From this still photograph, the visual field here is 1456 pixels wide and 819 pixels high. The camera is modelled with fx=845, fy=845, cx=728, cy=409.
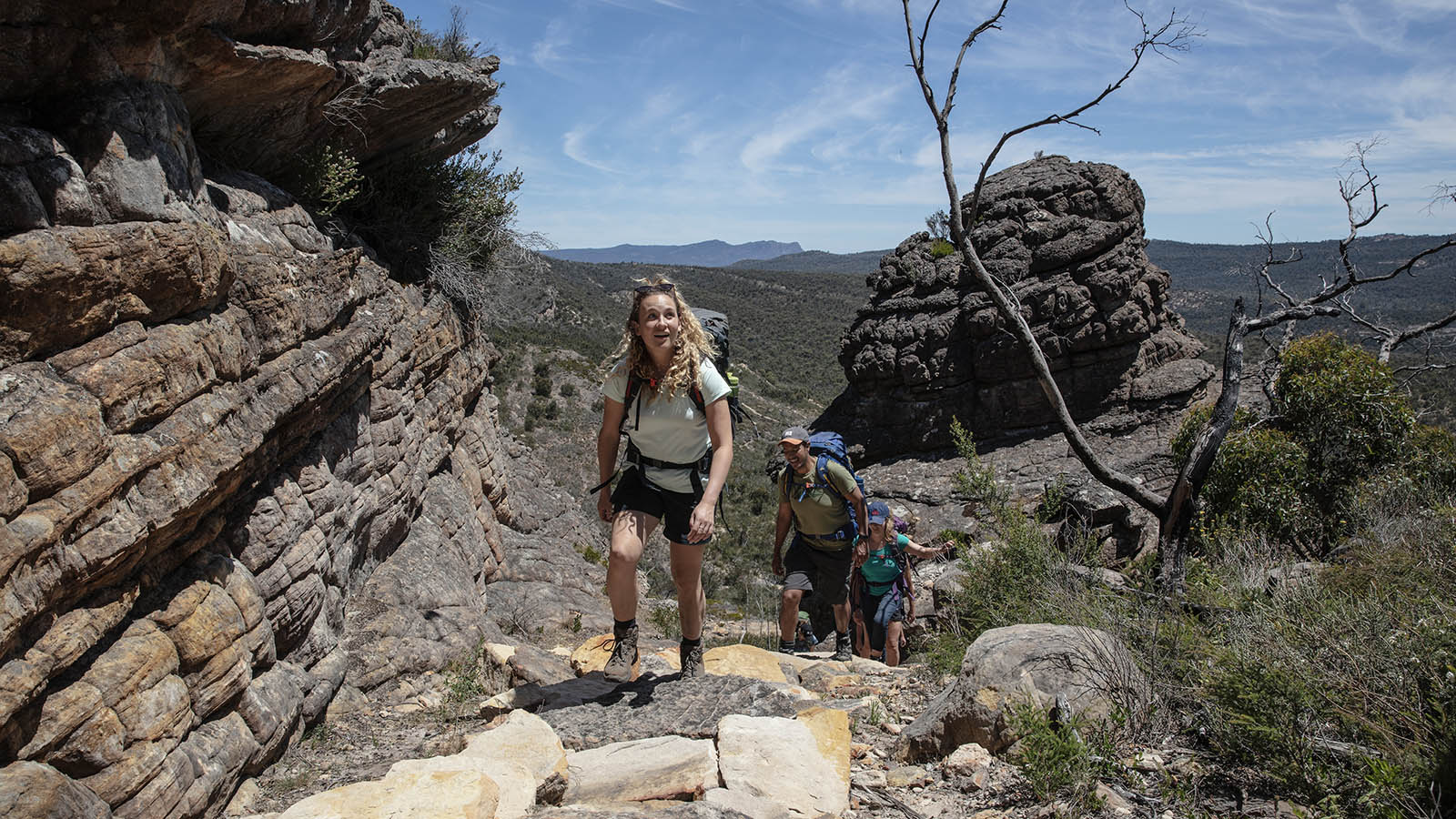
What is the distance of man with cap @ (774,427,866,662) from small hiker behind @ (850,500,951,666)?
342mm

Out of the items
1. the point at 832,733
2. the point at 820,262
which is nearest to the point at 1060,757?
the point at 832,733

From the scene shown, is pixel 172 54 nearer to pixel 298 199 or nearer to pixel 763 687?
pixel 298 199

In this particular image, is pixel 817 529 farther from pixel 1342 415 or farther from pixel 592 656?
pixel 1342 415

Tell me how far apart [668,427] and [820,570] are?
10.0ft

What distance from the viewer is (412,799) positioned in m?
2.91

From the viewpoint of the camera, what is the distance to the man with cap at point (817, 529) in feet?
21.1

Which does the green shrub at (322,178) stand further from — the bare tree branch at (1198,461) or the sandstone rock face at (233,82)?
the bare tree branch at (1198,461)

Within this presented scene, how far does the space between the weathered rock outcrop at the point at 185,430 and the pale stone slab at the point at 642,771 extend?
1.59m

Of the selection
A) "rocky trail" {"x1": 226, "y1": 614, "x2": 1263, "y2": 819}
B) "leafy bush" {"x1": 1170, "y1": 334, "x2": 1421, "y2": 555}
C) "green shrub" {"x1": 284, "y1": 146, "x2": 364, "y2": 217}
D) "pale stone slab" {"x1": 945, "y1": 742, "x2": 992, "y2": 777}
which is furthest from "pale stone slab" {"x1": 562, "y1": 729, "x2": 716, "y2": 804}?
"leafy bush" {"x1": 1170, "y1": 334, "x2": 1421, "y2": 555}

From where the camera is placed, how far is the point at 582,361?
104 feet

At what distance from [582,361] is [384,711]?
27.1m

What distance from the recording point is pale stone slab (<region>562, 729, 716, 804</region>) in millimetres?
3414

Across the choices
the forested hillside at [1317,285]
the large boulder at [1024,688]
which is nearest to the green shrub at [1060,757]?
the large boulder at [1024,688]

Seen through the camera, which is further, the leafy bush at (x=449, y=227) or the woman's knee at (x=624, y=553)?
the leafy bush at (x=449, y=227)
